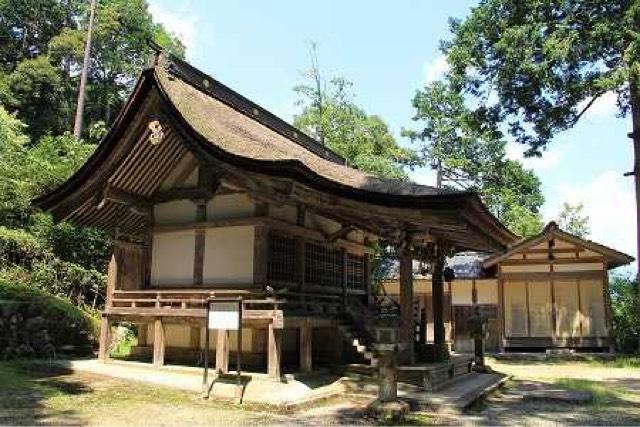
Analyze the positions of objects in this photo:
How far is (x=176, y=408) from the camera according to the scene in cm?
1039

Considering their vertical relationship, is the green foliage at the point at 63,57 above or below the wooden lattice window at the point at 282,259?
above

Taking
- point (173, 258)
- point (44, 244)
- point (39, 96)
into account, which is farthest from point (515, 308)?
point (39, 96)

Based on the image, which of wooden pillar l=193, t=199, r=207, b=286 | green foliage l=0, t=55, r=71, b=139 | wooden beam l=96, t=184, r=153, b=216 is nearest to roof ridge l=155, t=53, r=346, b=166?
wooden beam l=96, t=184, r=153, b=216

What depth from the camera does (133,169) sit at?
49.6 feet

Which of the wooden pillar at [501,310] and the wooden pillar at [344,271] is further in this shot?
the wooden pillar at [501,310]

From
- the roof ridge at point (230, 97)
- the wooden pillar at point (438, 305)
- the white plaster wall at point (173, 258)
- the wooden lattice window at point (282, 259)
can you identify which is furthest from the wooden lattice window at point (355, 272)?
the roof ridge at point (230, 97)

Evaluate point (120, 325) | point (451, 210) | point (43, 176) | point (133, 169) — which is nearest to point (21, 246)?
point (43, 176)

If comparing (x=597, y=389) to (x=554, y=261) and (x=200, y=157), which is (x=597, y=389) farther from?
(x=200, y=157)

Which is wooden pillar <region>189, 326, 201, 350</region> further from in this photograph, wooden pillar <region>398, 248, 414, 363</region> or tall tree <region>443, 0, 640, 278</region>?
tall tree <region>443, 0, 640, 278</region>

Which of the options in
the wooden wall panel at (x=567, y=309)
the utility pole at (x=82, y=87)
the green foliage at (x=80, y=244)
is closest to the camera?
the green foliage at (x=80, y=244)

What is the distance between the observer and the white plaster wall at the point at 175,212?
15523mm

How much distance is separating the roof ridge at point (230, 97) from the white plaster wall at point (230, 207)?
375 centimetres

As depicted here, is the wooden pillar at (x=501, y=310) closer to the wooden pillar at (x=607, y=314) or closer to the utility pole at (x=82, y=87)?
the wooden pillar at (x=607, y=314)

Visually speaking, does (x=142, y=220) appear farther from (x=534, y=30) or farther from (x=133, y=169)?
(x=534, y=30)
